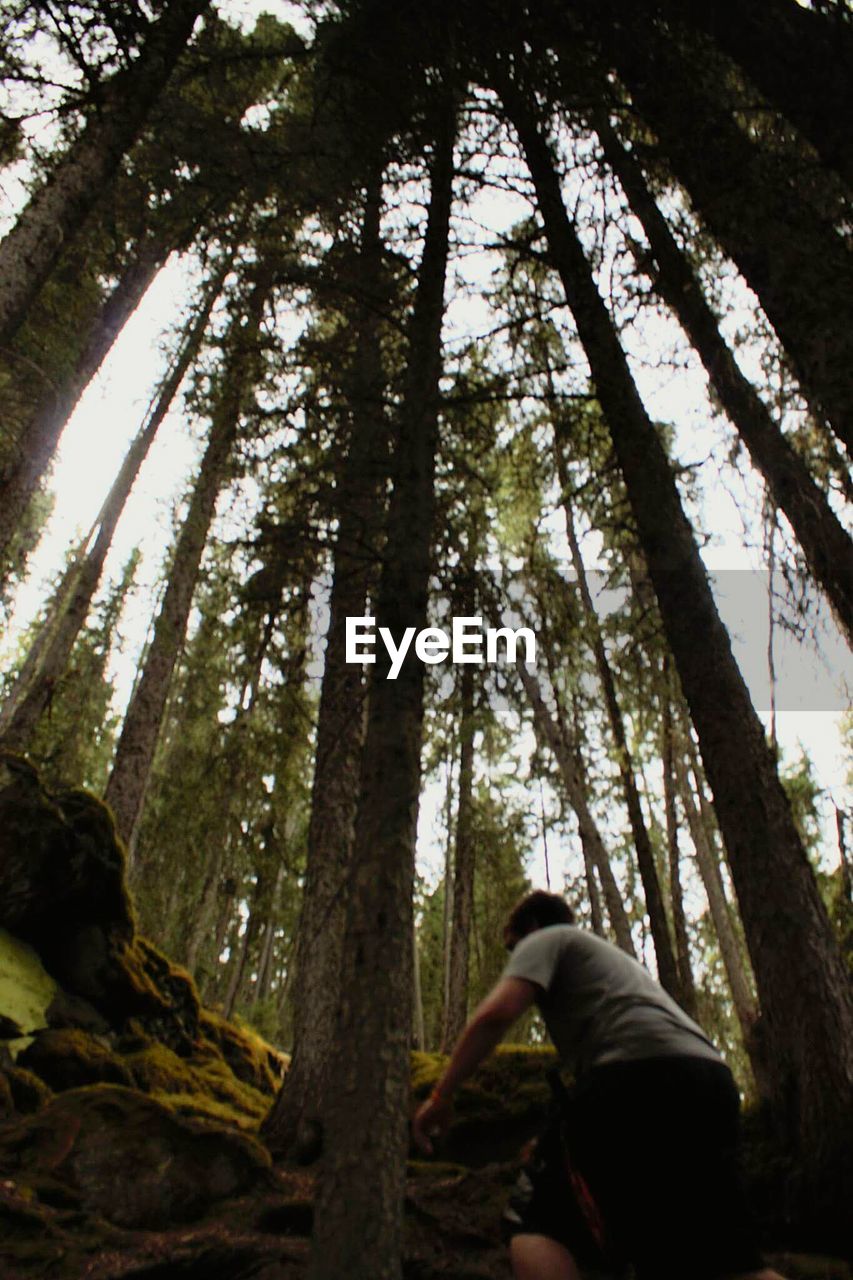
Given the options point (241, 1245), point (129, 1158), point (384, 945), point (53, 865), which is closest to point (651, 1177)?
point (384, 945)

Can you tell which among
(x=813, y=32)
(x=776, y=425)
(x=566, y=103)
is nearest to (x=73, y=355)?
(x=566, y=103)

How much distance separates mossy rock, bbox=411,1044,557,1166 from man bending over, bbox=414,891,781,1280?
4.45 m

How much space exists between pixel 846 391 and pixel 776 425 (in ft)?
13.4

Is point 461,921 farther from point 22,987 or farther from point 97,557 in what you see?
point 97,557

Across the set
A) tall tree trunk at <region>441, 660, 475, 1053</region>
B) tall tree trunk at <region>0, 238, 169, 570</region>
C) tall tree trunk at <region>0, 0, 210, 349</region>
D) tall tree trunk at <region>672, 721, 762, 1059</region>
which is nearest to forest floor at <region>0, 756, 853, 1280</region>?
tall tree trunk at <region>441, 660, 475, 1053</region>

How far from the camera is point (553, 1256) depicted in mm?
2061

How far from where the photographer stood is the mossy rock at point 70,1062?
20.9 ft

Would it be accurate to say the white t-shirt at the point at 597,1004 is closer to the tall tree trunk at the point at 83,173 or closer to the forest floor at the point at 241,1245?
the forest floor at the point at 241,1245

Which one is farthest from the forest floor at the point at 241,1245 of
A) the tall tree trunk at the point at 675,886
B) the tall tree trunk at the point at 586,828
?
the tall tree trunk at the point at 675,886

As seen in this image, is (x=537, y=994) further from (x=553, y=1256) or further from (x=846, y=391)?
(x=846, y=391)

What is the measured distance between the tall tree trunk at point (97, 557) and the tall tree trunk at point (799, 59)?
8540 millimetres

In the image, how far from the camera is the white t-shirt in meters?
2.22

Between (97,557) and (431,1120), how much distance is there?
1296cm

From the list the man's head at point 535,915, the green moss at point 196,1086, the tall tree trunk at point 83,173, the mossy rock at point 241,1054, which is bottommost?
the green moss at point 196,1086
